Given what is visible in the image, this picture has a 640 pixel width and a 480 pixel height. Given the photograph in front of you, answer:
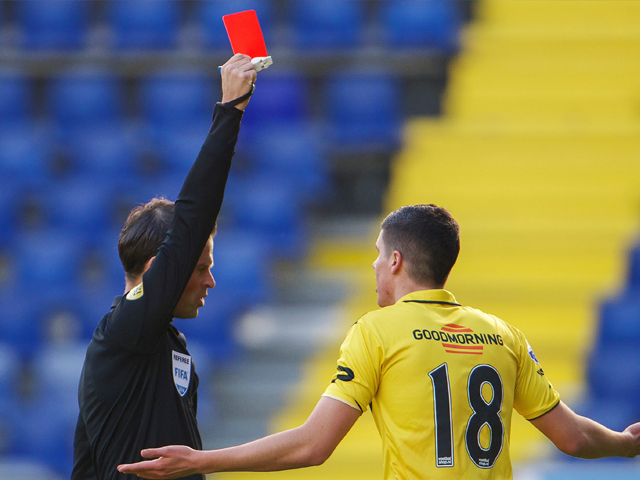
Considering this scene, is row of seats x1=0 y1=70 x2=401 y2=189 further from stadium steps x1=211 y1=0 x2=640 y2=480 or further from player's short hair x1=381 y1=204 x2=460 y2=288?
player's short hair x1=381 y1=204 x2=460 y2=288

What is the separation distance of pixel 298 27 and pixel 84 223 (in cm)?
296

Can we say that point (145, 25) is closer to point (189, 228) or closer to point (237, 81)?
point (237, 81)

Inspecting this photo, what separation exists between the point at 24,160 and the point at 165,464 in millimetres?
6322

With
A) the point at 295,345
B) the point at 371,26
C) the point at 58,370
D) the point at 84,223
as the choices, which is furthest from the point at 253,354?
the point at 371,26

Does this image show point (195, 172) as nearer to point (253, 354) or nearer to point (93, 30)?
point (253, 354)

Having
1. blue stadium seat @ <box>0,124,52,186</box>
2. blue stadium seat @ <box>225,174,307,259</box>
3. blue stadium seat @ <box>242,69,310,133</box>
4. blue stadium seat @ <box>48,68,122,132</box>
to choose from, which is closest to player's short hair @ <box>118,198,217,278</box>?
blue stadium seat @ <box>225,174,307,259</box>

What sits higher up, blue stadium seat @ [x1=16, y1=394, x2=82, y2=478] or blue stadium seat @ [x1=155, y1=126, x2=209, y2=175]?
blue stadium seat @ [x1=155, y1=126, x2=209, y2=175]

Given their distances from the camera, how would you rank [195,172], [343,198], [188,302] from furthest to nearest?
1. [343,198]
2. [188,302]
3. [195,172]

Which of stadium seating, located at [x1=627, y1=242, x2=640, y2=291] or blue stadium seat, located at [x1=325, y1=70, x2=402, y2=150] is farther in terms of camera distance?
blue stadium seat, located at [x1=325, y1=70, x2=402, y2=150]

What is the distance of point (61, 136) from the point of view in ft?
26.2

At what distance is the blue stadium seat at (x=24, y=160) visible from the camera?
7.56m

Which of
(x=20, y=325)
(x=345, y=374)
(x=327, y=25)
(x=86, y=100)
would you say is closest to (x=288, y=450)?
(x=345, y=374)

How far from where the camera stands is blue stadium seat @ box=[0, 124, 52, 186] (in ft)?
24.8

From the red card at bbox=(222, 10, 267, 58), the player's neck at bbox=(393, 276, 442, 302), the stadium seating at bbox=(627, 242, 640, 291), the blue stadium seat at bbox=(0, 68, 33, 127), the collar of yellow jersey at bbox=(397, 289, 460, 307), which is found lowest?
the stadium seating at bbox=(627, 242, 640, 291)
